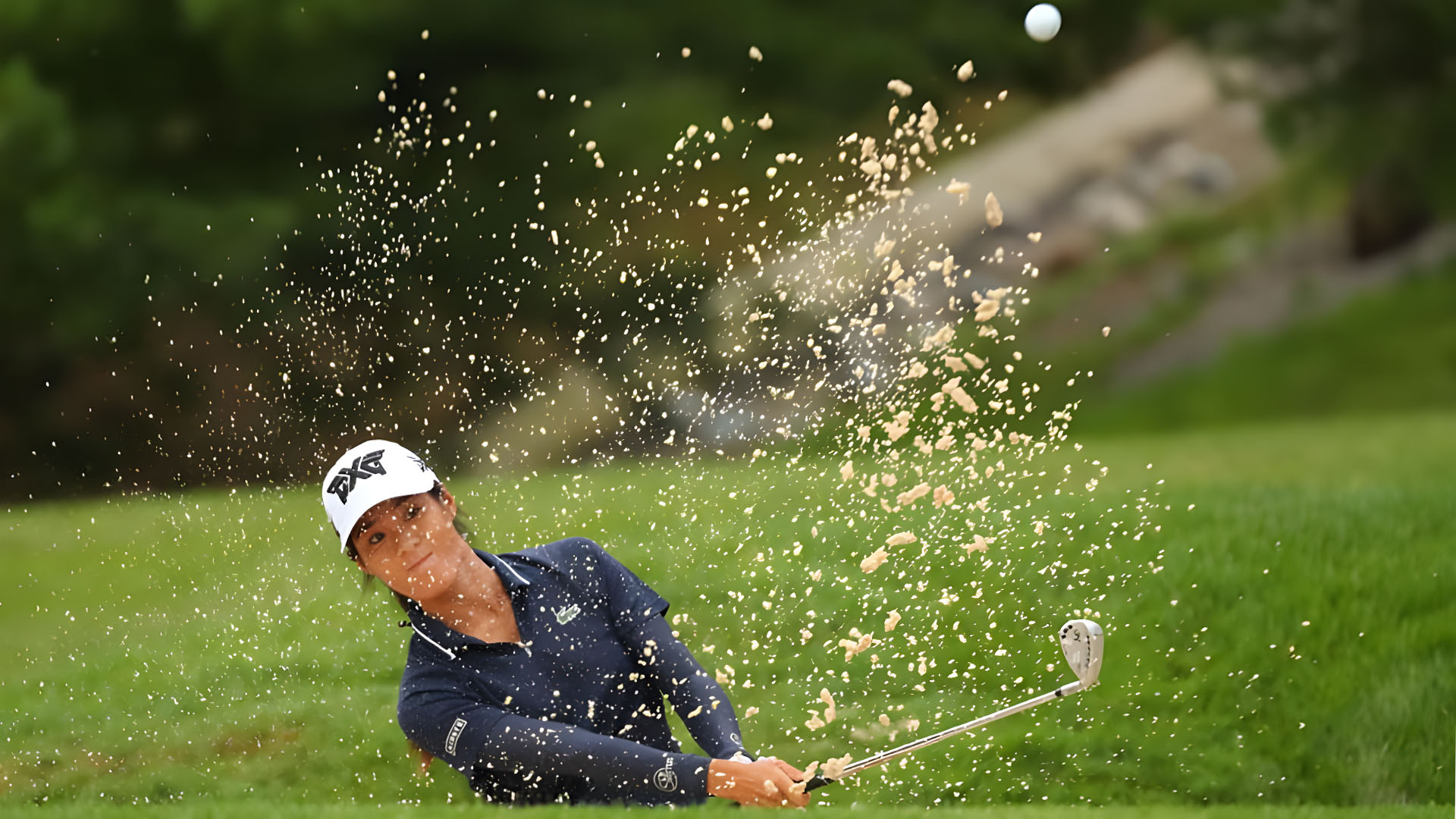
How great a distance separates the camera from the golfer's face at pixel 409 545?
2.96 metres

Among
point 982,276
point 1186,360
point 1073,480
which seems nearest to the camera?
point 1073,480

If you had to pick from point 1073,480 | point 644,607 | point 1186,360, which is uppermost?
point 1186,360

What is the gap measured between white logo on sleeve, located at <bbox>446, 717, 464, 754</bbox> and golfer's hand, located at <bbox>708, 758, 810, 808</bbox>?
19.2 inches

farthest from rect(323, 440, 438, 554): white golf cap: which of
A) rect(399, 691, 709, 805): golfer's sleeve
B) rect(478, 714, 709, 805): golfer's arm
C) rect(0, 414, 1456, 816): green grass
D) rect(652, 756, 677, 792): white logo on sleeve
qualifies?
rect(0, 414, 1456, 816): green grass

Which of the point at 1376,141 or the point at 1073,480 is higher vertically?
the point at 1376,141

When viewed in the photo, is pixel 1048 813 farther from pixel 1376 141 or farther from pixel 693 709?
pixel 1376 141

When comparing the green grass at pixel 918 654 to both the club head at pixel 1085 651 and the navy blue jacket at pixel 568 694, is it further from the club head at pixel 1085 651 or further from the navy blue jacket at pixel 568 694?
the navy blue jacket at pixel 568 694

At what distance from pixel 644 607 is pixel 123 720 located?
118 inches

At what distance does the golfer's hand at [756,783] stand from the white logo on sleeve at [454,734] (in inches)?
19.2

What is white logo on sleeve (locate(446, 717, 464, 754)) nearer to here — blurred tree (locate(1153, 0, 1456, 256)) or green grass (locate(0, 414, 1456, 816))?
green grass (locate(0, 414, 1456, 816))

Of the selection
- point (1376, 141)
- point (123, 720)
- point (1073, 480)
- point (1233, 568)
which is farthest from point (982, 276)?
point (123, 720)

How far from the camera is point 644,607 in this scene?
3186 millimetres

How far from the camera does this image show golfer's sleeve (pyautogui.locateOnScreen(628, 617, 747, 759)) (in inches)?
121

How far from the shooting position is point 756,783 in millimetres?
2896
